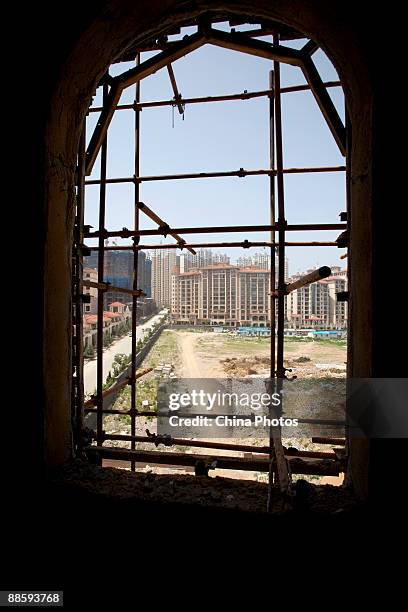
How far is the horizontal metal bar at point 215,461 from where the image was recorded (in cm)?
→ 186

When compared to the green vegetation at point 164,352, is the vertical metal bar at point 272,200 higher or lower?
higher

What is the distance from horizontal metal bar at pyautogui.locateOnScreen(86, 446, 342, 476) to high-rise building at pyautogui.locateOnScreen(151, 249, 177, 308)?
5475 cm

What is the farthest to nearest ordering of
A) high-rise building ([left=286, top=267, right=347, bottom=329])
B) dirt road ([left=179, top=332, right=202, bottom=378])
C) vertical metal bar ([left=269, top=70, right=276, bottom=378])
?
1. high-rise building ([left=286, top=267, right=347, bottom=329])
2. dirt road ([left=179, top=332, right=202, bottom=378])
3. vertical metal bar ([left=269, top=70, right=276, bottom=378])

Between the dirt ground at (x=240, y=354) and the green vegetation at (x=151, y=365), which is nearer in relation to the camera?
the green vegetation at (x=151, y=365)

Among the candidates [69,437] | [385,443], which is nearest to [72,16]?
[69,437]

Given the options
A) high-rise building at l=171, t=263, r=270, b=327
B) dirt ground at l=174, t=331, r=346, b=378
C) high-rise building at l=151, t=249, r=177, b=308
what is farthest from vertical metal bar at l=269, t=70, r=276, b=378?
high-rise building at l=151, t=249, r=177, b=308

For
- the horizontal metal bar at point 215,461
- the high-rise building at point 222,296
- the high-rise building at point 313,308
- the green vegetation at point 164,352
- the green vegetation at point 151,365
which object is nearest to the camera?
the horizontal metal bar at point 215,461

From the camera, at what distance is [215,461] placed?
186 centimetres

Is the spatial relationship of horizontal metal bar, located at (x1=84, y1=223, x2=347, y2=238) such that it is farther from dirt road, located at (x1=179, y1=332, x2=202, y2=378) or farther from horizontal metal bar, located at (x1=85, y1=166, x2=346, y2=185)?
dirt road, located at (x1=179, y1=332, x2=202, y2=378)

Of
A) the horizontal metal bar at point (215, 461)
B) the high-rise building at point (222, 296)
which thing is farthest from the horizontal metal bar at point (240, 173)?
the high-rise building at point (222, 296)

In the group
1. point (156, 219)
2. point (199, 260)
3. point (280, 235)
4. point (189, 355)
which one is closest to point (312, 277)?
point (280, 235)

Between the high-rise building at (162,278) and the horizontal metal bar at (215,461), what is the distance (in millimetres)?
54751

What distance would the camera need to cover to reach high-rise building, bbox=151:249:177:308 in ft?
189

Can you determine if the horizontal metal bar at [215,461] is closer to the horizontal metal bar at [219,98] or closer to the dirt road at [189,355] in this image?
the horizontal metal bar at [219,98]
